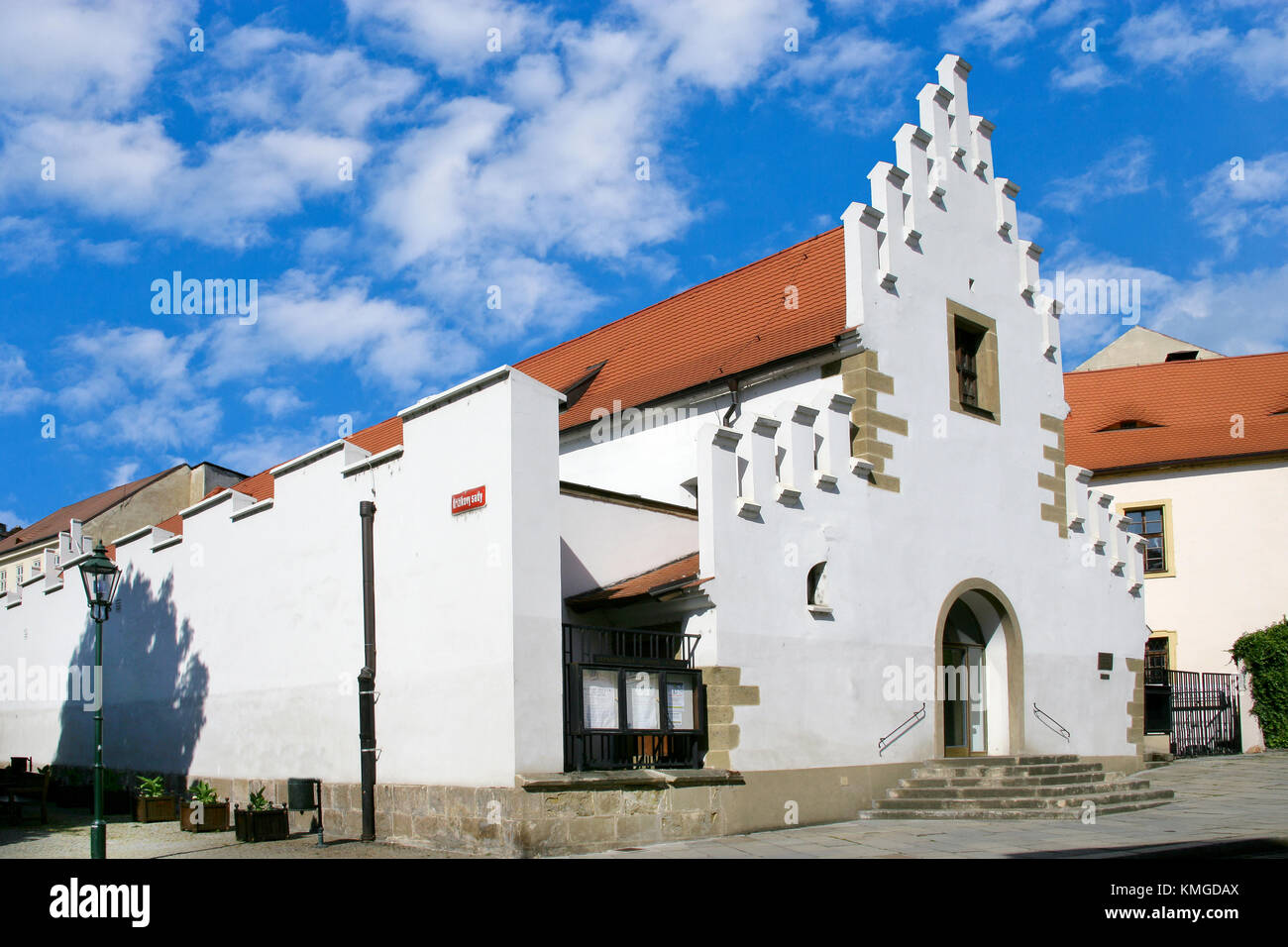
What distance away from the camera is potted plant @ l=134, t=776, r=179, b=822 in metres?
18.9

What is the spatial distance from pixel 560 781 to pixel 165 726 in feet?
39.5

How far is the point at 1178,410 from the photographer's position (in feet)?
114

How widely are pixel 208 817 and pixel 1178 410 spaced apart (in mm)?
28464

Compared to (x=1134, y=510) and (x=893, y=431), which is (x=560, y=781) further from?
(x=1134, y=510)

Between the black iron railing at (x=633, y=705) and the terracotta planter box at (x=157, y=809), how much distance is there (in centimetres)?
800

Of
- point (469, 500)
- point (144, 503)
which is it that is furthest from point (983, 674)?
point (144, 503)

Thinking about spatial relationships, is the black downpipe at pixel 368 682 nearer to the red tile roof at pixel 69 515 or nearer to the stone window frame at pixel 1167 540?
the stone window frame at pixel 1167 540

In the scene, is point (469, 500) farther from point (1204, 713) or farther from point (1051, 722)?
point (1204, 713)

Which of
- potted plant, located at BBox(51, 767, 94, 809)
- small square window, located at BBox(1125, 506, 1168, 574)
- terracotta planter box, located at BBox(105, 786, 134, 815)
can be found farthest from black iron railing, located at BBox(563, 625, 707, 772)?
small square window, located at BBox(1125, 506, 1168, 574)
